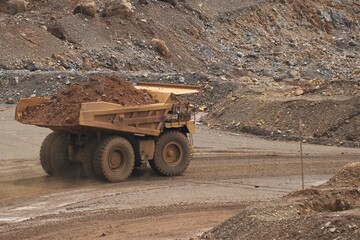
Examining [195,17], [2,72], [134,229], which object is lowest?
[134,229]

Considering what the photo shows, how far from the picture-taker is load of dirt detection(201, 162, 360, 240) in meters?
8.52

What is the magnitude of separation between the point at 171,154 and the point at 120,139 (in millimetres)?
1422

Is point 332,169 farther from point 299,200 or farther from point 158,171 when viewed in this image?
point 299,200

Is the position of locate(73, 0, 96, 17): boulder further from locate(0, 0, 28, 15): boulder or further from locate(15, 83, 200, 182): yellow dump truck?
locate(15, 83, 200, 182): yellow dump truck

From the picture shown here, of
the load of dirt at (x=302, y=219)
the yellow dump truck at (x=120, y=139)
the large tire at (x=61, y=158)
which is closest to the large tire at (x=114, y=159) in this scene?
the yellow dump truck at (x=120, y=139)

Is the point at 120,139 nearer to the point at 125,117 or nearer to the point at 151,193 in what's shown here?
the point at 125,117

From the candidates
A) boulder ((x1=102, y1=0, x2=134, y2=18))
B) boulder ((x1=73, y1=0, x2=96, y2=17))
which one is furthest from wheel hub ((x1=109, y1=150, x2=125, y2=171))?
boulder ((x1=102, y1=0, x2=134, y2=18))

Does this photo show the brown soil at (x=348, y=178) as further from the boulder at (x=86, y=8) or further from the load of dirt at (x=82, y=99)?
the boulder at (x=86, y=8)

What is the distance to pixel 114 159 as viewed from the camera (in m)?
16.0

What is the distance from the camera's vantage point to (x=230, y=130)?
2734cm

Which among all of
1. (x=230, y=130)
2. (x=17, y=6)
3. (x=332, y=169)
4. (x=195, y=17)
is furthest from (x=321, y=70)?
(x=332, y=169)

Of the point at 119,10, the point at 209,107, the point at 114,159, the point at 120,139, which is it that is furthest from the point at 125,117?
the point at 119,10

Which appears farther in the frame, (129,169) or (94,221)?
(129,169)

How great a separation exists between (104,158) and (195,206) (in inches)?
109
